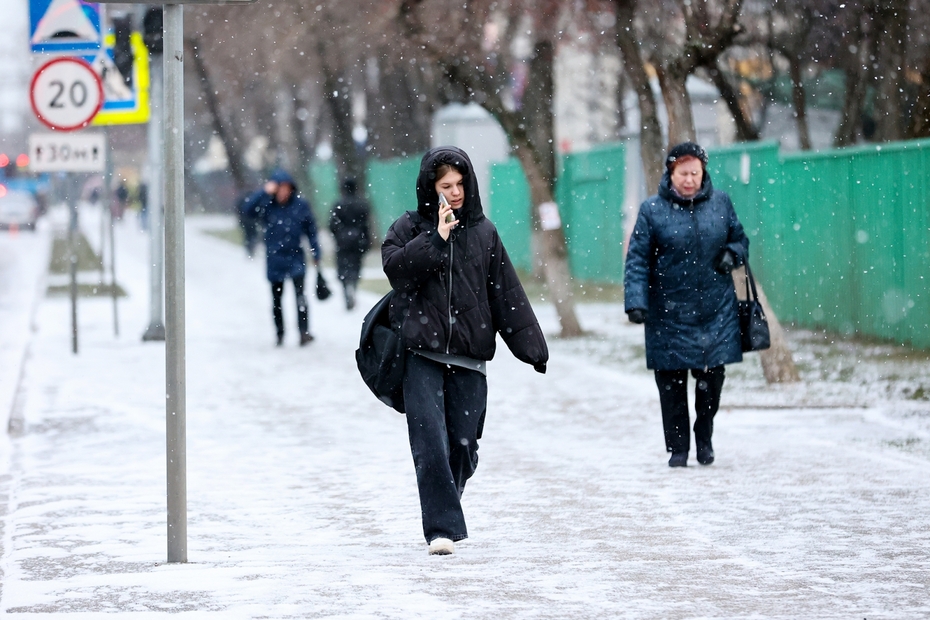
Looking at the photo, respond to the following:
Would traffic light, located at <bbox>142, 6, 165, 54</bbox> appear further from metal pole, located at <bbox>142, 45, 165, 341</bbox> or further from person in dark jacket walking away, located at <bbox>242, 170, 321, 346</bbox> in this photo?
person in dark jacket walking away, located at <bbox>242, 170, 321, 346</bbox>

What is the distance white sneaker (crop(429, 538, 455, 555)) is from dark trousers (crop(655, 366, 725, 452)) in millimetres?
2850

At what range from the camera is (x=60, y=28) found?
43.6 feet

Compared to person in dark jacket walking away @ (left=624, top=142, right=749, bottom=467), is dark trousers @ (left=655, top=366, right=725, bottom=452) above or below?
below

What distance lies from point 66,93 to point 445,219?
25.1ft

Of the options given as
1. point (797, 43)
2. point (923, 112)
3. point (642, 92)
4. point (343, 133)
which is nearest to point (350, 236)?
point (797, 43)

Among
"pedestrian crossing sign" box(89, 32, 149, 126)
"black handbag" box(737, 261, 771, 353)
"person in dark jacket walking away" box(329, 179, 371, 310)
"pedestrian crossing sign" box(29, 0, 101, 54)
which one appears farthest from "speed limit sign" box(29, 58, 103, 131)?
"person in dark jacket walking away" box(329, 179, 371, 310)

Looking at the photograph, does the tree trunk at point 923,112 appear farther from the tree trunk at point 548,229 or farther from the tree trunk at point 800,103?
the tree trunk at point 800,103

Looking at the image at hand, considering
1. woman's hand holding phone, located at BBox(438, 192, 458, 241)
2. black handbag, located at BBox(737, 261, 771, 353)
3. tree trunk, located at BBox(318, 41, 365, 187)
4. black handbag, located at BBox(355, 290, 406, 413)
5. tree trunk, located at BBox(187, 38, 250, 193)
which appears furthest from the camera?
tree trunk, located at BBox(318, 41, 365, 187)

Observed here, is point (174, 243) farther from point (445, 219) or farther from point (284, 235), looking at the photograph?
point (284, 235)

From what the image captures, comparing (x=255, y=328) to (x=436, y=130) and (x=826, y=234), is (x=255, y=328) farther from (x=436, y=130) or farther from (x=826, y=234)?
(x=436, y=130)

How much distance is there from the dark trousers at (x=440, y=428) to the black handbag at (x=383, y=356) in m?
0.06

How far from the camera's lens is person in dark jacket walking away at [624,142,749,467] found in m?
9.50

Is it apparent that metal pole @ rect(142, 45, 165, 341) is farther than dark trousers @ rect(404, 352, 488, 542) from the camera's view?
Yes

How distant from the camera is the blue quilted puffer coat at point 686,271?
31.2 ft
